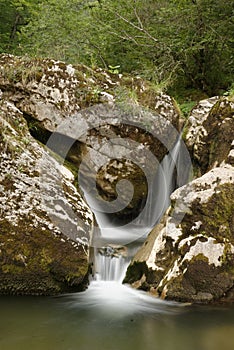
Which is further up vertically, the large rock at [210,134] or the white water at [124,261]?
the large rock at [210,134]

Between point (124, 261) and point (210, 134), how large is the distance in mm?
2441

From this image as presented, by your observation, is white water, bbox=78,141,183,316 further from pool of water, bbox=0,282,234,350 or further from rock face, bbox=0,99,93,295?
rock face, bbox=0,99,93,295

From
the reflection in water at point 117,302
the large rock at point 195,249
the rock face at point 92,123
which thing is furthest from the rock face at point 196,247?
the rock face at point 92,123

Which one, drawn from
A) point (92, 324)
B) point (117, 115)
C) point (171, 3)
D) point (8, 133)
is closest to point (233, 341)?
point (92, 324)

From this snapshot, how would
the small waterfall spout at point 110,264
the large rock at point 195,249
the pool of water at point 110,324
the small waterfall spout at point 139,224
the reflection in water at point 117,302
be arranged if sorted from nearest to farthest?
1. the pool of water at point 110,324
2. the reflection in water at point 117,302
3. the large rock at point 195,249
4. the small waterfall spout at point 110,264
5. the small waterfall spout at point 139,224

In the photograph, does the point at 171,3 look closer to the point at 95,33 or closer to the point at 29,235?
the point at 95,33

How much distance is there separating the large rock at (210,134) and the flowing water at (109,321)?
2121 mm

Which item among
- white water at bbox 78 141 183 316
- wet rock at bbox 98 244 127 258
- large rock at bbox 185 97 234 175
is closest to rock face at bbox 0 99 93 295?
white water at bbox 78 141 183 316

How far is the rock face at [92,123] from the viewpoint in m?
6.04

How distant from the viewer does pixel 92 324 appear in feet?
11.2

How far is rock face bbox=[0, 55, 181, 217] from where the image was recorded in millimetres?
6043

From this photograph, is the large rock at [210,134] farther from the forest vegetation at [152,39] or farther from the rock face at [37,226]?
the rock face at [37,226]

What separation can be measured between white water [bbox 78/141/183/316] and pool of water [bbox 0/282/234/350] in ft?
0.04

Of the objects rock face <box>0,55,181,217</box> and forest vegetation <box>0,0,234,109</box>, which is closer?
rock face <box>0,55,181,217</box>
